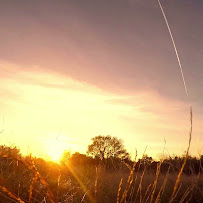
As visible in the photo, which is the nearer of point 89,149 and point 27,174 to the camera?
point 27,174

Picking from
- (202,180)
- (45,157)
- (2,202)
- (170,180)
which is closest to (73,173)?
(45,157)

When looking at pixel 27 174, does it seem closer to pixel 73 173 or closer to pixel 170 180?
pixel 73 173

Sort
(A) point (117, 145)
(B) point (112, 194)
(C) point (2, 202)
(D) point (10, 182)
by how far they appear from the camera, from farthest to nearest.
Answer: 1. (A) point (117, 145)
2. (B) point (112, 194)
3. (D) point (10, 182)
4. (C) point (2, 202)

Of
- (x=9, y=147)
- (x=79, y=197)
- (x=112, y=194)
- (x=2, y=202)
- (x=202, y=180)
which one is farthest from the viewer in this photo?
(x=202, y=180)

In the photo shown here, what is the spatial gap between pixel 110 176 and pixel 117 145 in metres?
29.2

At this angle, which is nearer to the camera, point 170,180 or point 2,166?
point 2,166

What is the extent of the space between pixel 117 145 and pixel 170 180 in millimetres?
29750

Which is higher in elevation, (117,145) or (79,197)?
(117,145)

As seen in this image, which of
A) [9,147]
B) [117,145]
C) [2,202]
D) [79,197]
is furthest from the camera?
[117,145]

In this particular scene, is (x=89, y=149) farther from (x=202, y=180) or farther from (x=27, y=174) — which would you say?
(x=27, y=174)

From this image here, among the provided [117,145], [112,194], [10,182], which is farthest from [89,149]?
[10,182]

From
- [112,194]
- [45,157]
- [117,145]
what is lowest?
[112,194]

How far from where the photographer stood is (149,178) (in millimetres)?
10969

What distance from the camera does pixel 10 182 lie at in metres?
5.54
